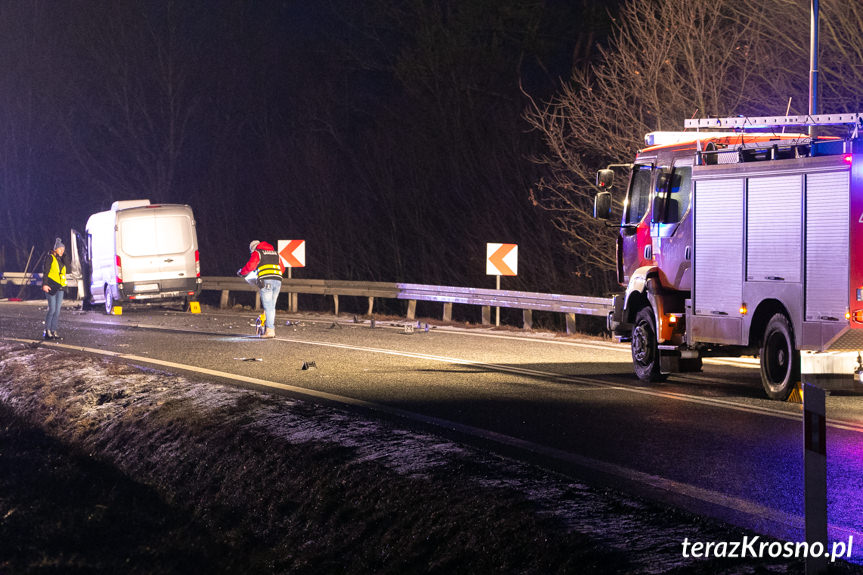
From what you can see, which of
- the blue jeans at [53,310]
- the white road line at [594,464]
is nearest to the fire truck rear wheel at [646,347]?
the white road line at [594,464]

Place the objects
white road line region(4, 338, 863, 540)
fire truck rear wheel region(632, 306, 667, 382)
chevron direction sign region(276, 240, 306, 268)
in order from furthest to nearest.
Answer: chevron direction sign region(276, 240, 306, 268), fire truck rear wheel region(632, 306, 667, 382), white road line region(4, 338, 863, 540)

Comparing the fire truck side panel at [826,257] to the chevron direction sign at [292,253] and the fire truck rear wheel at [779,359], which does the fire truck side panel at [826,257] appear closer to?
the fire truck rear wheel at [779,359]

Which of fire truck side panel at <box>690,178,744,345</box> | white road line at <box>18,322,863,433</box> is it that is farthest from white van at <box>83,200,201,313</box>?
fire truck side panel at <box>690,178,744,345</box>

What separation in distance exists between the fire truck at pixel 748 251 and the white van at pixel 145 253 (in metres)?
15.4

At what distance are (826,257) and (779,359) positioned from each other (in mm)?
1446

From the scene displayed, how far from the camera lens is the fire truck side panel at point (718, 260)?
1295cm

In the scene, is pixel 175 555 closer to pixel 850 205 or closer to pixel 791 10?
pixel 850 205

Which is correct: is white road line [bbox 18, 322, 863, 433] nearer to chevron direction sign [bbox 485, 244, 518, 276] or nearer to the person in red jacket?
the person in red jacket

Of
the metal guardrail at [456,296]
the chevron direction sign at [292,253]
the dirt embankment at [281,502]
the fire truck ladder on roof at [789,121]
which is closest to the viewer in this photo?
the dirt embankment at [281,502]

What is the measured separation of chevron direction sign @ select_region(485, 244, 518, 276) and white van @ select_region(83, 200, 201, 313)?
767 centimetres

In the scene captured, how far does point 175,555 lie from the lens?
319 inches

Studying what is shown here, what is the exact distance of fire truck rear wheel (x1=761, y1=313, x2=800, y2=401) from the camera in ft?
39.8

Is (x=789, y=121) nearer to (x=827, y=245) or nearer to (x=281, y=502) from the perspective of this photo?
(x=827, y=245)

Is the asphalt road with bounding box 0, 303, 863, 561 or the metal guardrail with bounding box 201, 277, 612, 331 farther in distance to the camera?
the metal guardrail with bounding box 201, 277, 612, 331
